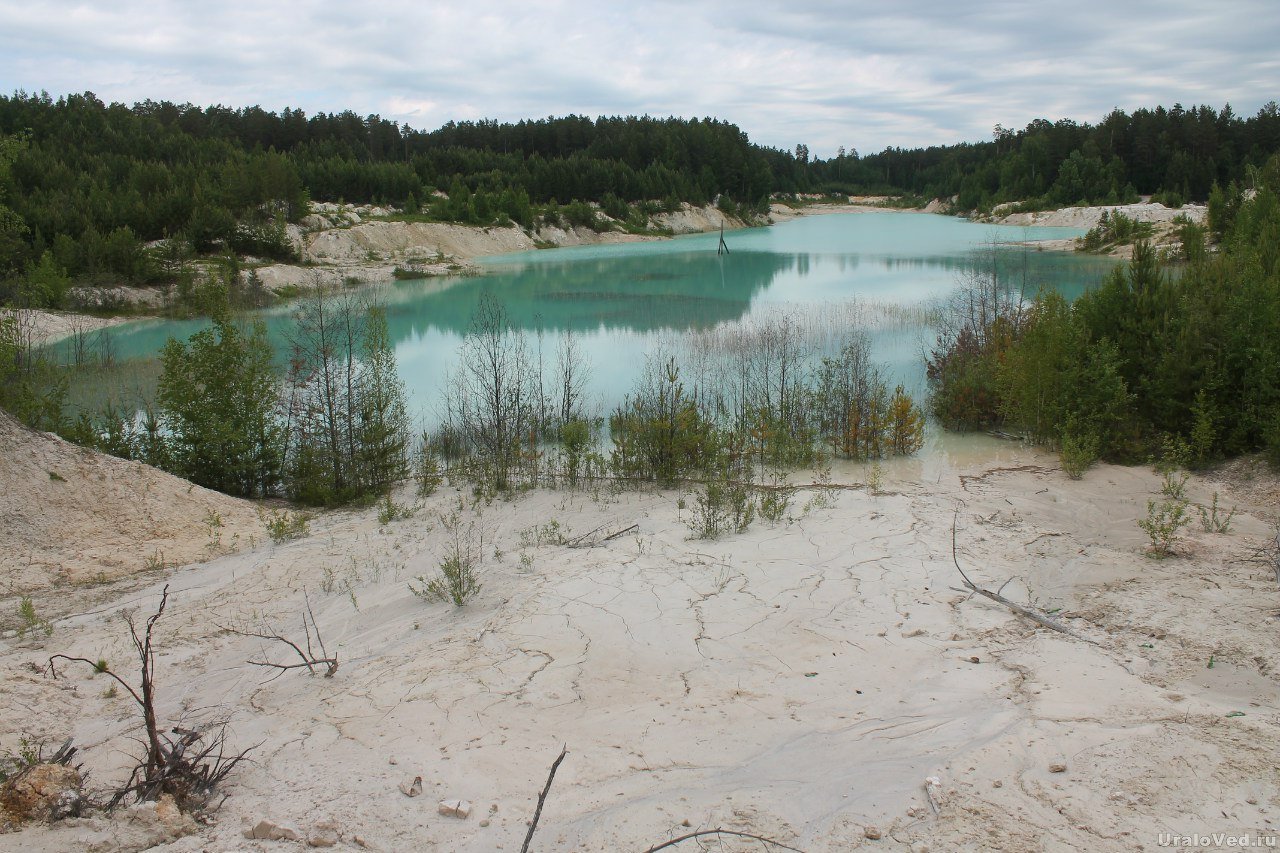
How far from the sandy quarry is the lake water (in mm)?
7740

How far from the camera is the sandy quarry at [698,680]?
13.1 feet

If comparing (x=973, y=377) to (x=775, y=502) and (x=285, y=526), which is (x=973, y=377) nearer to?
(x=775, y=502)

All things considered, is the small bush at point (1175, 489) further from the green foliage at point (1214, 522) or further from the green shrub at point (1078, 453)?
the green shrub at point (1078, 453)

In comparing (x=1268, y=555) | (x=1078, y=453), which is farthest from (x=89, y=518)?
(x=1078, y=453)

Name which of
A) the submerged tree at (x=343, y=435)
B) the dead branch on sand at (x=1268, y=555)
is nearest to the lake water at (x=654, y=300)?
the submerged tree at (x=343, y=435)

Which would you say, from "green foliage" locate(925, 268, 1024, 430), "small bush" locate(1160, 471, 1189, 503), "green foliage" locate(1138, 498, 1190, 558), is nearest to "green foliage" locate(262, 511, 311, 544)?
"green foliage" locate(1138, 498, 1190, 558)

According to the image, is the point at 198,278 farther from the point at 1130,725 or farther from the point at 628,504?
the point at 1130,725

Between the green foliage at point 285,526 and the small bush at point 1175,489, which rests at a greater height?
the small bush at point 1175,489

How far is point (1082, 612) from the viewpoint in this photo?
6441 mm

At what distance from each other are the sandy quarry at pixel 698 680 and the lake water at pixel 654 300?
25.4 ft

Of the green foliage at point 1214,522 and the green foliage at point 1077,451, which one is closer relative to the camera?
the green foliage at point 1214,522

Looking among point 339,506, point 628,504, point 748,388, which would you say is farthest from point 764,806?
point 748,388

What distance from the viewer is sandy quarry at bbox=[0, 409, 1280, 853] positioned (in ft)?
13.1

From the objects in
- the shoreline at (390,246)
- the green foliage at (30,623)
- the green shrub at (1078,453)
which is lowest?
the green foliage at (30,623)
